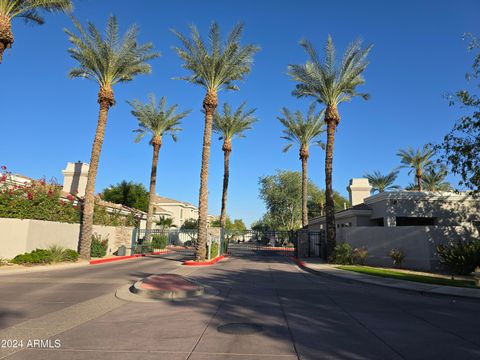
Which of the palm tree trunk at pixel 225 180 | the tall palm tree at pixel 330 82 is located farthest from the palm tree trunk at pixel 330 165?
the palm tree trunk at pixel 225 180

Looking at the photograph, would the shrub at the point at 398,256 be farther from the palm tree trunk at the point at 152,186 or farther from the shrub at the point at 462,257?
the palm tree trunk at the point at 152,186

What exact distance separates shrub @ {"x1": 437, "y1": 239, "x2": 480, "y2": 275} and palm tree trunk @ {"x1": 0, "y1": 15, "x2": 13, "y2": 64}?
920 inches

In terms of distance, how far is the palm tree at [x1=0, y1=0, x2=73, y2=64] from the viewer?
16.6 metres

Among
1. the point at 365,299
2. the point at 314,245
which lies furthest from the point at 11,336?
the point at 314,245

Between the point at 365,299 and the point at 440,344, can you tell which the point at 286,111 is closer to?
the point at 365,299

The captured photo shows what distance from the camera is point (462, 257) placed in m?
18.1

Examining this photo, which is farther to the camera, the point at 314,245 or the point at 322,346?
the point at 314,245

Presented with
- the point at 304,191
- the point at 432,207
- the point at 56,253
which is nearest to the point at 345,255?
the point at 432,207

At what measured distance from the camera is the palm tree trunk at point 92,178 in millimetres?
22672

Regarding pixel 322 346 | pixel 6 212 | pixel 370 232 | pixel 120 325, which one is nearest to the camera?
pixel 322 346

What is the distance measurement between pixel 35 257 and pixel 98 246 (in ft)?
23.2

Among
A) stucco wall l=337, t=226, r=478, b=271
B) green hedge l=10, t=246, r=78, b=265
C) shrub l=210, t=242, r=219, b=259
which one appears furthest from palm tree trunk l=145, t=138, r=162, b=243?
stucco wall l=337, t=226, r=478, b=271

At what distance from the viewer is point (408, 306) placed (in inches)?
387

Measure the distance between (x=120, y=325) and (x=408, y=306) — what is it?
7302 mm
